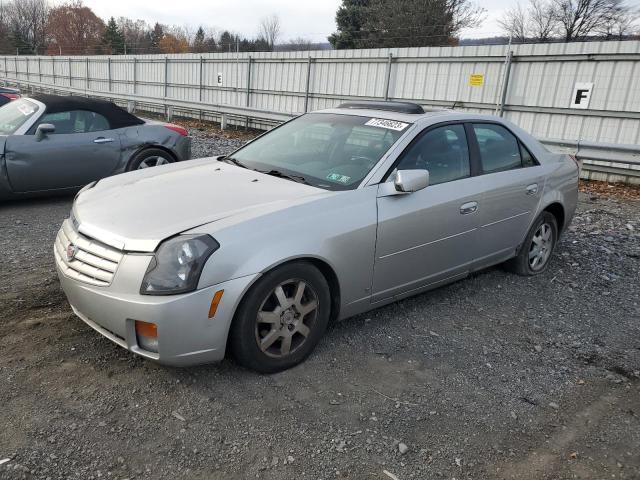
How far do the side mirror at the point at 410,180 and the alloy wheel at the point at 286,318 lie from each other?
904mm

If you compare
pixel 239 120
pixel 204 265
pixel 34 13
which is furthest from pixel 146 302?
pixel 34 13

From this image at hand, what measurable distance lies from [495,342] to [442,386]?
0.80m

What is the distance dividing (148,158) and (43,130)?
134 centimetres

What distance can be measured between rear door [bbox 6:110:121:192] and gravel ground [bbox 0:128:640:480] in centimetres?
237

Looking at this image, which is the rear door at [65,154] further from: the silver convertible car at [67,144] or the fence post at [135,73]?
the fence post at [135,73]

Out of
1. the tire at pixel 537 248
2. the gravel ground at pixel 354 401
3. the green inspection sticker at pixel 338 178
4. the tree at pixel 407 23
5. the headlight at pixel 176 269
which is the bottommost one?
the gravel ground at pixel 354 401

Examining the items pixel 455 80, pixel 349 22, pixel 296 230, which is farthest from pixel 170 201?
pixel 349 22

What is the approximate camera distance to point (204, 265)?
8.96 ft

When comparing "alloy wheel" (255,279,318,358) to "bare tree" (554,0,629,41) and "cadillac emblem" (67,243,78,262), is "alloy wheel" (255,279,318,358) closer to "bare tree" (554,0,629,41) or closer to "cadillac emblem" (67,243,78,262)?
"cadillac emblem" (67,243,78,262)

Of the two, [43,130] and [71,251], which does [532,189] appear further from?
[43,130]

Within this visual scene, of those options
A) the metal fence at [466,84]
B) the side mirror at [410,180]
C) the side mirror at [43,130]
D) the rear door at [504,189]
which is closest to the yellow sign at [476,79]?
the metal fence at [466,84]

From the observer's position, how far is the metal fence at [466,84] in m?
9.77

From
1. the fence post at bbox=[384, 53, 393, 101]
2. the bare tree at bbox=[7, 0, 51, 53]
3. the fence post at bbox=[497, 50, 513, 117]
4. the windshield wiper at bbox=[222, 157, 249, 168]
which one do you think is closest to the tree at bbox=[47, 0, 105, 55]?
the bare tree at bbox=[7, 0, 51, 53]

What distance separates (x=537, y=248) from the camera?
16.6 ft
